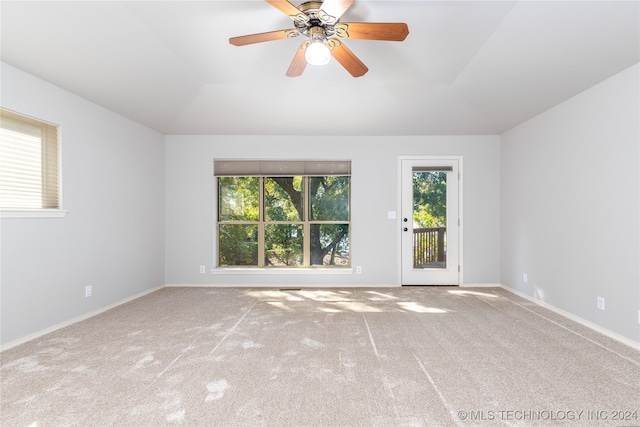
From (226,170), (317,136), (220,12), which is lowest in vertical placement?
(226,170)

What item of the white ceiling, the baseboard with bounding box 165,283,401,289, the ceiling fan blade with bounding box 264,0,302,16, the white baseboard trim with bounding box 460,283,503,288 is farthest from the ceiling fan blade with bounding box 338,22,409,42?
the white baseboard trim with bounding box 460,283,503,288

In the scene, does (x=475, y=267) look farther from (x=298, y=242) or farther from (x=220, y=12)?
(x=220, y=12)

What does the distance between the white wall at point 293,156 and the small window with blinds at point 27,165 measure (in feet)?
6.14

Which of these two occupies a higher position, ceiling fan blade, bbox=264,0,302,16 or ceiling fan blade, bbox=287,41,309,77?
ceiling fan blade, bbox=264,0,302,16

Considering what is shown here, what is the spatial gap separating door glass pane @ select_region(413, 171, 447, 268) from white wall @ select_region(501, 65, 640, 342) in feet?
3.23

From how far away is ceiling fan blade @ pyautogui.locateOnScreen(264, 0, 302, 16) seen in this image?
1.87 metres

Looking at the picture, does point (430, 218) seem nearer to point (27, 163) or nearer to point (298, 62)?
point (298, 62)

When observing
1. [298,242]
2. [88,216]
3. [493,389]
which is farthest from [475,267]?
[88,216]

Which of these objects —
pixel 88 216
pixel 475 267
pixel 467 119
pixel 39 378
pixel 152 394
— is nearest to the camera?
pixel 152 394

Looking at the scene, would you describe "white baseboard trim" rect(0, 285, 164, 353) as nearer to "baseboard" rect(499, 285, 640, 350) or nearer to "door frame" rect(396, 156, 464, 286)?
"door frame" rect(396, 156, 464, 286)

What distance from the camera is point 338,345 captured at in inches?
107

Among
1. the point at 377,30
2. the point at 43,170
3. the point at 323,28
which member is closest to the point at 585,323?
the point at 377,30

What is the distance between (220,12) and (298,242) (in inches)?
135

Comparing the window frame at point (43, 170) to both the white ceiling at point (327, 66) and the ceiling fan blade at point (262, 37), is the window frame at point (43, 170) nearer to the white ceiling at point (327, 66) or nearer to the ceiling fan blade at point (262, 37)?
the white ceiling at point (327, 66)
